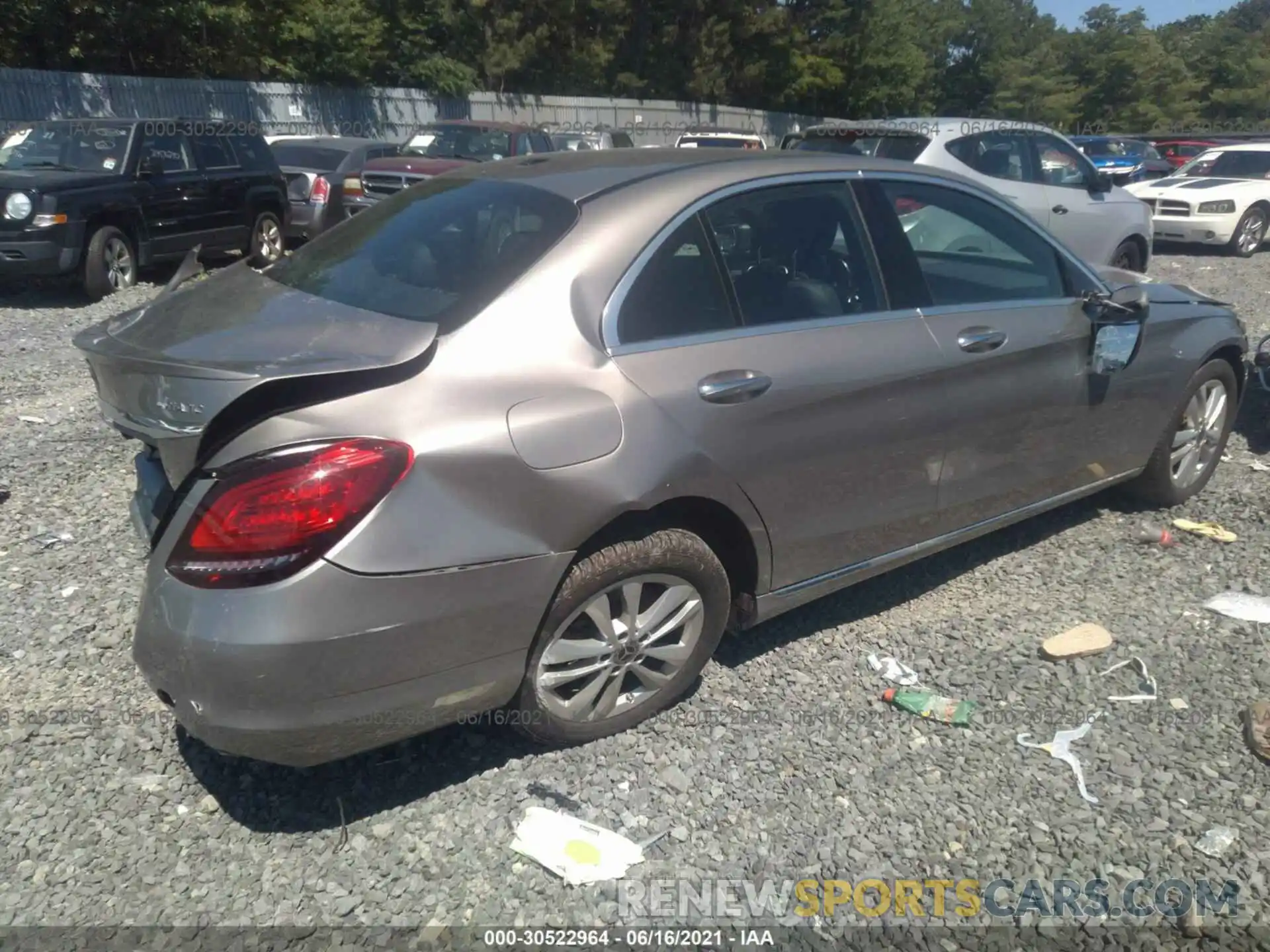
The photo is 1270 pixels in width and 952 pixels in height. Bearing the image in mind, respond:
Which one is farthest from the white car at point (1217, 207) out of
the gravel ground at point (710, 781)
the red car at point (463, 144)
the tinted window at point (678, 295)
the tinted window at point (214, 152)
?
the tinted window at point (678, 295)

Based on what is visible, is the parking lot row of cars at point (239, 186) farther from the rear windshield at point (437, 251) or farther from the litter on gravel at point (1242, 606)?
the litter on gravel at point (1242, 606)

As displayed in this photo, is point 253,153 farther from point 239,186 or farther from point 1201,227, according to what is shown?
point 1201,227

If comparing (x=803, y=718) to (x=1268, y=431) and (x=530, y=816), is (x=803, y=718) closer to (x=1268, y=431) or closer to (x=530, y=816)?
(x=530, y=816)

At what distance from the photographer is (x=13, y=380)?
24.0ft

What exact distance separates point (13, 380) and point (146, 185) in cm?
429

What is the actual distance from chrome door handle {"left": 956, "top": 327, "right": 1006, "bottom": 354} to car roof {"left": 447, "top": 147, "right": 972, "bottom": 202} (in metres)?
0.62

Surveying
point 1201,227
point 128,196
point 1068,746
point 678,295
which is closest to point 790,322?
point 678,295

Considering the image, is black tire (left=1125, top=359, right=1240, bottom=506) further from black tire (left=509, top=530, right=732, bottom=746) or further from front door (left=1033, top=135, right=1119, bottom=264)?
front door (left=1033, top=135, right=1119, bottom=264)

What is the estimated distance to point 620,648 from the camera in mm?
3303

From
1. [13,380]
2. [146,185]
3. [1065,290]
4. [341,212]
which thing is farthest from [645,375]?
[341,212]

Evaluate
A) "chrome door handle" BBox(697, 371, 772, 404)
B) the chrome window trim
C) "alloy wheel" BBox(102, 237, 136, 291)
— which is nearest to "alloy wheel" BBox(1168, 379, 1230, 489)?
the chrome window trim

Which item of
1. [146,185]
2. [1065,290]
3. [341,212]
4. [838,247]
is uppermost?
[838,247]

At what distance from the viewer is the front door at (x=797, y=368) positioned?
325 cm

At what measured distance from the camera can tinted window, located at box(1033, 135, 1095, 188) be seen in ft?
33.4
